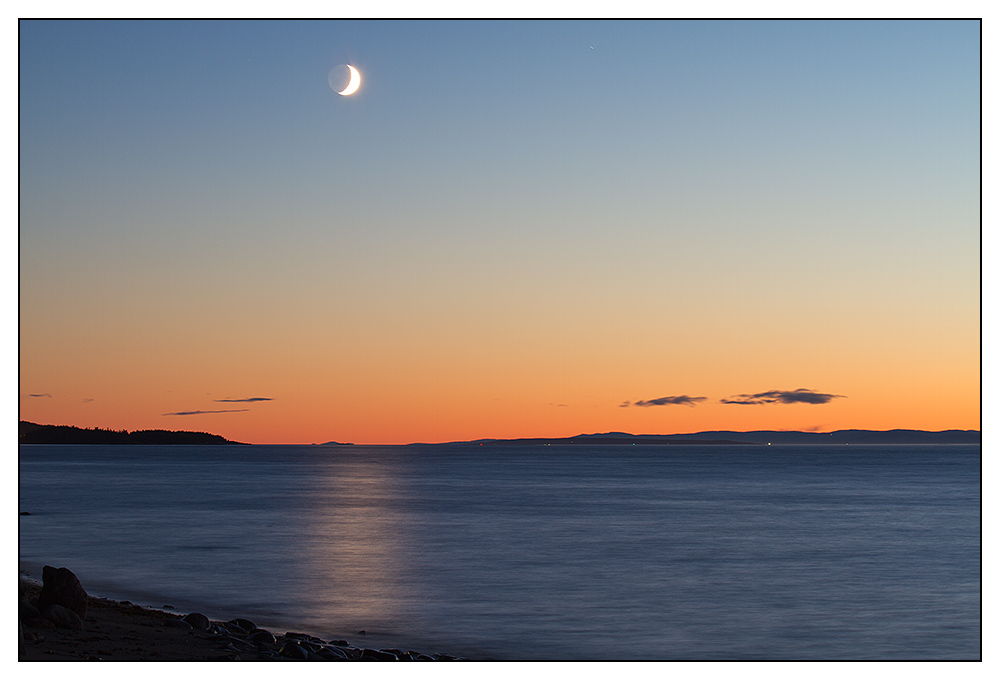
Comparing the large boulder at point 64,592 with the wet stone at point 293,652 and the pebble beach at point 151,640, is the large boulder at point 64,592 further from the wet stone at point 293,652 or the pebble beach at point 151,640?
the wet stone at point 293,652

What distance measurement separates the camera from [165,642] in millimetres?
16516

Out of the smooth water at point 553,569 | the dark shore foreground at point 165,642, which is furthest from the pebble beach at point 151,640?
the smooth water at point 553,569

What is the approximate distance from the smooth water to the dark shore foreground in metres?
2.67

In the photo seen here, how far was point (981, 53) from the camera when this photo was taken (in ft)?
35.6

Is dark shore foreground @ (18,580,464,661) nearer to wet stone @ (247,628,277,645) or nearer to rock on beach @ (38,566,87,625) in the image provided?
wet stone @ (247,628,277,645)

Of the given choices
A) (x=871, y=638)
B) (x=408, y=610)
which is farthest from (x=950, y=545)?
(x=408, y=610)

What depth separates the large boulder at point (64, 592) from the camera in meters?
15.8

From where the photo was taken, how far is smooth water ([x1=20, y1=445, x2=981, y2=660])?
21875 millimetres

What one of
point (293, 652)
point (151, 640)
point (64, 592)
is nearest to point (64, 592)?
point (64, 592)

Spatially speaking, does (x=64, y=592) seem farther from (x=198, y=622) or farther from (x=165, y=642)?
(x=198, y=622)

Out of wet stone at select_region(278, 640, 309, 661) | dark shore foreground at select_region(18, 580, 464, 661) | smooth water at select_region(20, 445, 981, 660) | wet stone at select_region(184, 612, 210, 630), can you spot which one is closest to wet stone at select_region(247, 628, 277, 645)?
dark shore foreground at select_region(18, 580, 464, 661)

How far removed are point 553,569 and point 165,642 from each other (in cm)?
1914
